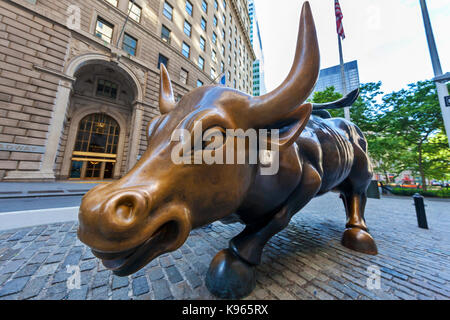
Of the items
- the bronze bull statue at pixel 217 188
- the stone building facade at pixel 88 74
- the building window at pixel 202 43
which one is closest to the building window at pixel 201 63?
the stone building facade at pixel 88 74

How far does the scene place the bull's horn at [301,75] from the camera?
109 centimetres

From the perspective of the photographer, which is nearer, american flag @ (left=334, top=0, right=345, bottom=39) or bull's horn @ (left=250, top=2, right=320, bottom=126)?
bull's horn @ (left=250, top=2, right=320, bottom=126)

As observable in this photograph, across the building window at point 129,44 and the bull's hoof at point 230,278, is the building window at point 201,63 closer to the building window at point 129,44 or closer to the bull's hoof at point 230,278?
the building window at point 129,44

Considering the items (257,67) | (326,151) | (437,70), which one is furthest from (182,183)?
(257,67)

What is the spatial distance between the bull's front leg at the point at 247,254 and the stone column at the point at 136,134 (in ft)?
42.8

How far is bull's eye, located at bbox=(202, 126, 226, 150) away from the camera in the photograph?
1104 mm

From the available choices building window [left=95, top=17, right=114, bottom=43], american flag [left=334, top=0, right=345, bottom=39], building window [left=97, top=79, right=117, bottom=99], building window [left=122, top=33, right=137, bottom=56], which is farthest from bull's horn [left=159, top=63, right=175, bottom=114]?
building window [left=97, top=79, right=117, bottom=99]

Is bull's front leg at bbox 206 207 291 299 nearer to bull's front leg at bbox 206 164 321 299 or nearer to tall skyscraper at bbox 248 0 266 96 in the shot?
bull's front leg at bbox 206 164 321 299

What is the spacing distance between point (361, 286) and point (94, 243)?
2.11m

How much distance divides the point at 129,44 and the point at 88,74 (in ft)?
13.8

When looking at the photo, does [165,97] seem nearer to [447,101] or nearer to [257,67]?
[447,101]

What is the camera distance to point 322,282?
1573mm

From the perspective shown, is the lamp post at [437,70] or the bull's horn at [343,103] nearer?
the bull's horn at [343,103]
